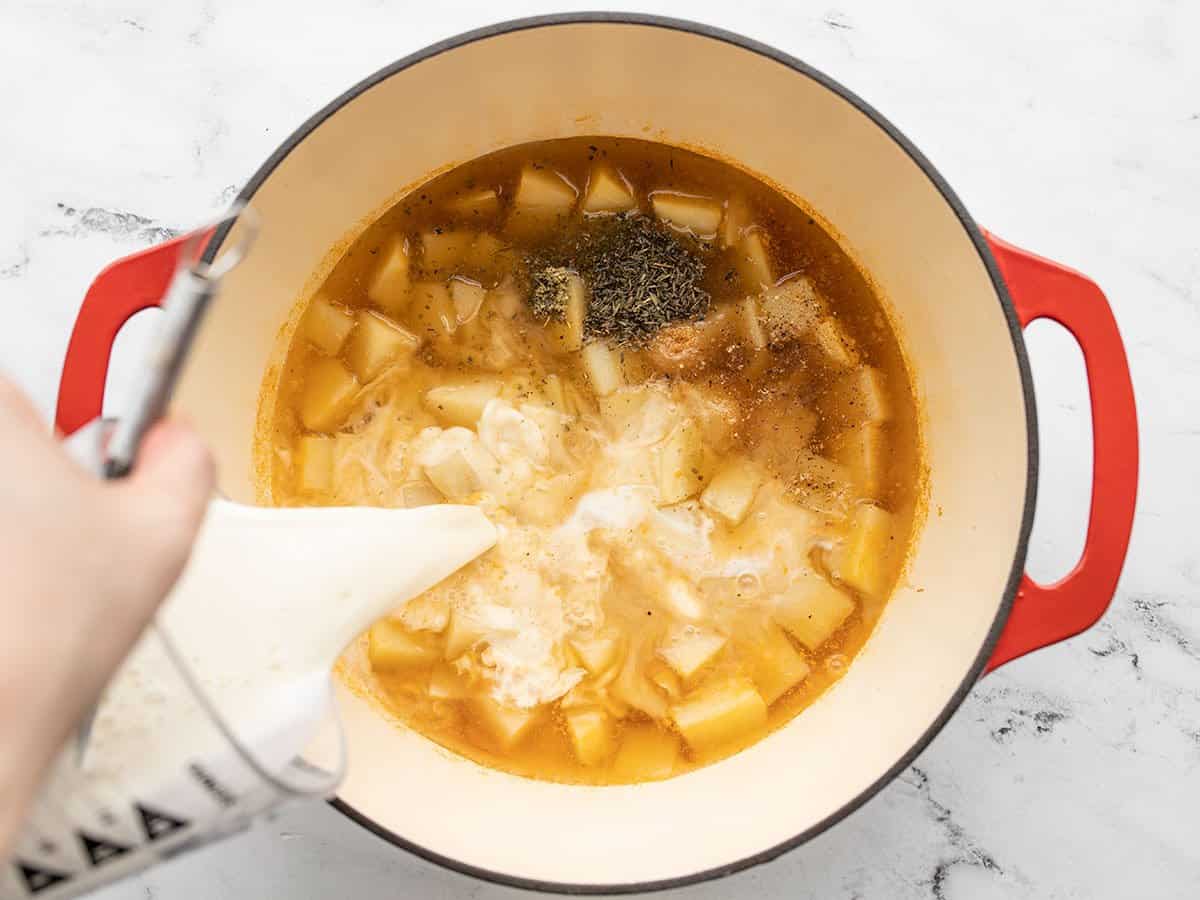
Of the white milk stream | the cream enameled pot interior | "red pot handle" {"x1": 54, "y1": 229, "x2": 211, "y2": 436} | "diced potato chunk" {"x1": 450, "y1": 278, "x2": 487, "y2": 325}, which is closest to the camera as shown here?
the white milk stream

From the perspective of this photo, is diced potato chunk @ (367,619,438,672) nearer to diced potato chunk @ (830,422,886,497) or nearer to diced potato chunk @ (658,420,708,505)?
diced potato chunk @ (658,420,708,505)

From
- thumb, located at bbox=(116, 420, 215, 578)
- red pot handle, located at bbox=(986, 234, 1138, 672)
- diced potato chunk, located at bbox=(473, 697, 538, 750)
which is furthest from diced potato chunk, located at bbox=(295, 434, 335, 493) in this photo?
red pot handle, located at bbox=(986, 234, 1138, 672)

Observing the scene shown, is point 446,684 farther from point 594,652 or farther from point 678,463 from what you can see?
point 678,463

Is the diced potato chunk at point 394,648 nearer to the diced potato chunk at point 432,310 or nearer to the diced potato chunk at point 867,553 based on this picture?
the diced potato chunk at point 432,310

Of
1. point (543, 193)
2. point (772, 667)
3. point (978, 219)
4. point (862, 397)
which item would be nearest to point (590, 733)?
point (772, 667)

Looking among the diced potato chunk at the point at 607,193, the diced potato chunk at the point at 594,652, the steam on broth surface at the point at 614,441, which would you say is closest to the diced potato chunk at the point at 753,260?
the steam on broth surface at the point at 614,441

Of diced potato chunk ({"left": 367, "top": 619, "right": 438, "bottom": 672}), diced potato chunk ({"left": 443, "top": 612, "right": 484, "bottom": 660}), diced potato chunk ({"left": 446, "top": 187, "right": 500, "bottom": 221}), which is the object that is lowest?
diced potato chunk ({"left": 367, "top": 619, "right": 438, "bottom": 672})
